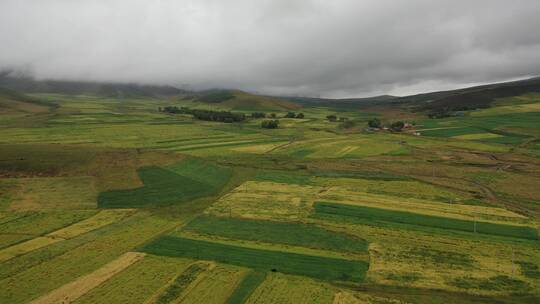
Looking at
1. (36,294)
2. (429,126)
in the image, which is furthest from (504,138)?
(36,294)

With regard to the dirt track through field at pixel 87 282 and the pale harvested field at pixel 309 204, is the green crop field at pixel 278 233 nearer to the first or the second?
the pale harvested field at pixel 309 204

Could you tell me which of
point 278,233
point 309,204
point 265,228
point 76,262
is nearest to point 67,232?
point 76,262

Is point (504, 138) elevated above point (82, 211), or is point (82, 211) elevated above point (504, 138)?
point (504, 138)

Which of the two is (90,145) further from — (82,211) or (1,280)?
(1,280)

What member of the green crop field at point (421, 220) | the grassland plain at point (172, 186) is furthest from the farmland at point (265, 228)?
the grassland plain at point (172, 186)

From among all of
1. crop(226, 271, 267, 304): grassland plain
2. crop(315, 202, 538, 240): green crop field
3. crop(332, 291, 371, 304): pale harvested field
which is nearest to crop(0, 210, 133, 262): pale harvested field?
crop(226, 271, 267, 304): grassland plain

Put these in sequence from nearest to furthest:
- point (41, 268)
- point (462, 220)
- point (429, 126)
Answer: point (41, 268), point (462, 220), point (429, 126)
